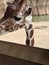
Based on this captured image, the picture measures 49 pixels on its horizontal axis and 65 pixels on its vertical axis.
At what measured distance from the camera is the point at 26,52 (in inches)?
26.3

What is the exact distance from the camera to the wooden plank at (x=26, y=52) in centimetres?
62

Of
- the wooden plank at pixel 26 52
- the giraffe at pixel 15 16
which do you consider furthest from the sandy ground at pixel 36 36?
the wooden plank at pixel 26 52

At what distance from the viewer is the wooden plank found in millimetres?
624

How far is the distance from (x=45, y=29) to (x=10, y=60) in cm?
332

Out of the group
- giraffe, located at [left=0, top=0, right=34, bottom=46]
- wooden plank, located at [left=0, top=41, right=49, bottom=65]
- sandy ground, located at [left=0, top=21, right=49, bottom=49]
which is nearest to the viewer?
wooden plank, located at [left=0, top=41, right=49, bottom=65]

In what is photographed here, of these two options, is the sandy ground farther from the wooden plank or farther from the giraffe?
the wooden plank

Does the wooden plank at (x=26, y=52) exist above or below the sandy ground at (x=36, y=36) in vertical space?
above

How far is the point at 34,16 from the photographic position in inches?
218

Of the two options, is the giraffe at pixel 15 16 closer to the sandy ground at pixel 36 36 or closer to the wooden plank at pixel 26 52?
the wooden plank at pixel 26 52

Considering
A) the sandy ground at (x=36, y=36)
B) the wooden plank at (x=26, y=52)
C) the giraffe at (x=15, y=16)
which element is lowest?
the sandy ground at (x=36, y=36)

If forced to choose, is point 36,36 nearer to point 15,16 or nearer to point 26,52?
point 15,16

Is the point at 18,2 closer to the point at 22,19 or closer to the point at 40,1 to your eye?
the point at 22,19

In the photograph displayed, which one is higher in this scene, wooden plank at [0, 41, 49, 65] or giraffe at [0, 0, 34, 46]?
wooden plank at [0, 41, 49, 65]

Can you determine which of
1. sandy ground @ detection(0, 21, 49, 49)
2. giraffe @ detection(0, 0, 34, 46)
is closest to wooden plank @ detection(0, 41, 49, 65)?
giraffe @ detection(0, 0, 34, 46)
